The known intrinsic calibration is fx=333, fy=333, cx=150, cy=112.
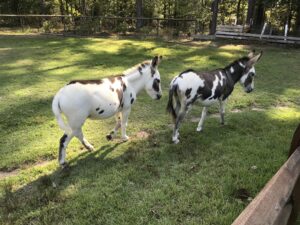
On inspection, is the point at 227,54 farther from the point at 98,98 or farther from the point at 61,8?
the point at 61,8

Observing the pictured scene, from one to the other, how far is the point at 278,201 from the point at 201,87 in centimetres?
440

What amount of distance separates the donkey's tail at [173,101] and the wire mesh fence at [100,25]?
17657 mm

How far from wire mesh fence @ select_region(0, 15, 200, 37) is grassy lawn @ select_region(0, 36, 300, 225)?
1321 centimetres

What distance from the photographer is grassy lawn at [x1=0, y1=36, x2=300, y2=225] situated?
Answer: 4.24 meters

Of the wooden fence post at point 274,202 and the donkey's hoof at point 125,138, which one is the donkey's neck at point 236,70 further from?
the wooden fence post at point 274,202

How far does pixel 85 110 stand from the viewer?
5.22 meters

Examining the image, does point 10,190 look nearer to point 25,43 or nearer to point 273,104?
point 273,104

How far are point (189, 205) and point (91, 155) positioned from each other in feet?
7.58

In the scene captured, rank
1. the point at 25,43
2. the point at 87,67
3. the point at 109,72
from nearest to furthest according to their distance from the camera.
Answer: the point at 109,72 < the point at 87,67 < the point at 25,43

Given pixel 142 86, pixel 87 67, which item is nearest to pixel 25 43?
pixel 87 67

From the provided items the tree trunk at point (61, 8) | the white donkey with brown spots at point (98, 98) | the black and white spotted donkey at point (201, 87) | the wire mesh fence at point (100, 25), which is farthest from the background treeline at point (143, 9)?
the white donkey with brown spots at point (98, 98)

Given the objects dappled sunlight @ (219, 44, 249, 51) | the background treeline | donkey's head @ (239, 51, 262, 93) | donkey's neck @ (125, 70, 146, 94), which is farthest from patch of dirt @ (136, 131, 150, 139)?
the background treeline

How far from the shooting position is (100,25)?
80.9 ft

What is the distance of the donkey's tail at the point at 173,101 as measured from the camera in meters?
6.21
